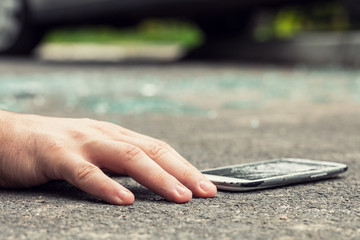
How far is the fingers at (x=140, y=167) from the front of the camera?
Result: 1.72m

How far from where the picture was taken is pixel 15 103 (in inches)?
170

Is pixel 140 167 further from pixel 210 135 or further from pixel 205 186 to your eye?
pixel 210 135

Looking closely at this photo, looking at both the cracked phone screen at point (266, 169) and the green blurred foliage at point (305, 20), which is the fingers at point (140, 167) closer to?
the cracked phone screen at point (266, 169)

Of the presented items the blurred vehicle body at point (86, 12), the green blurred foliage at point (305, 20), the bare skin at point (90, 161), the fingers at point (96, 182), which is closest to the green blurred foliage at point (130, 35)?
the green blurred foliage at point (305, 20)

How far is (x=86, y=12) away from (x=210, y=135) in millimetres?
5739

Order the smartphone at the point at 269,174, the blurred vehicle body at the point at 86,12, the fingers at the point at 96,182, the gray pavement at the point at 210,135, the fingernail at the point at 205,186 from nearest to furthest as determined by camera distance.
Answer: the gray pavement at the point at 210,135 → the fingers at the point at 96,182 → the fingernail at the point at 205,186 → the smartphone at the point at 269,174 → the blurred vehicle body at the point at 86,12

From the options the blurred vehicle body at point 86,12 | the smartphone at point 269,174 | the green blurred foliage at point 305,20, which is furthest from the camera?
the green blurred foliage at point 305,20

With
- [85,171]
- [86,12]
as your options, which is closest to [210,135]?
[85,171]

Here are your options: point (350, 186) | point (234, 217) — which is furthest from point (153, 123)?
point (234, 217)

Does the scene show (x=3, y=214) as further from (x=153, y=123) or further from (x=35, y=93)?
(x=35, y=93)

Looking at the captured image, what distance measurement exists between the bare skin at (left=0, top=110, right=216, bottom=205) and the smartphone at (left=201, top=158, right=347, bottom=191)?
0.41ft

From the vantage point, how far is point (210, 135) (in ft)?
10.4

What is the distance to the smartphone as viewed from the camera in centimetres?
191

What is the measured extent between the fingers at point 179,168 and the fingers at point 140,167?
1.4 inches
